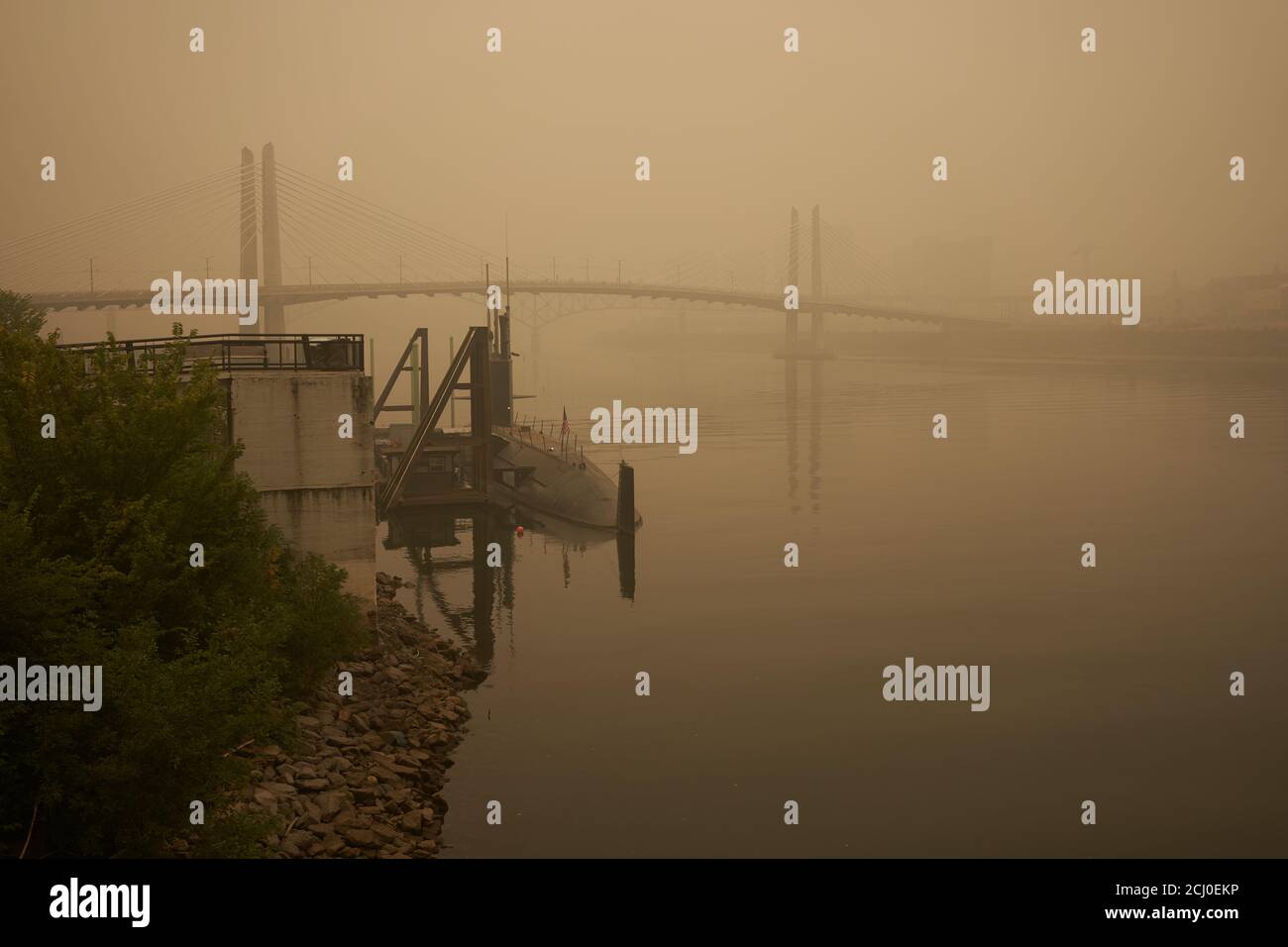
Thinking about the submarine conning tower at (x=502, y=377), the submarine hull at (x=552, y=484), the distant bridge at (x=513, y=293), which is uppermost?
the distant bridge at (x=513, y=293)

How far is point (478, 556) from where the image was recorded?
38.8 m

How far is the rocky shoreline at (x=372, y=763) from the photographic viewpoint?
16406 millimetres

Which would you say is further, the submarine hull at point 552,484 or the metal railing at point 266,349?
the submarine hull at point 552,484

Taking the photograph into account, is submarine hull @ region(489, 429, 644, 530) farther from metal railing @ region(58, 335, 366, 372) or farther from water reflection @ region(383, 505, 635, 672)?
metal railing @ region(58, 335, 366, 372)

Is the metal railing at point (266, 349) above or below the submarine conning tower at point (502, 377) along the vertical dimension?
below

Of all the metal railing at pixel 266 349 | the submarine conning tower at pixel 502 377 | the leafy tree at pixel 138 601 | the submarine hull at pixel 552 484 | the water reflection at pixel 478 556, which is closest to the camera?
the leafy tree at pixel 138 601

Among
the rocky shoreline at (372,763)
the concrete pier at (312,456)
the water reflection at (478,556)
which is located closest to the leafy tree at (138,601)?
the concrete pier at (312,456)

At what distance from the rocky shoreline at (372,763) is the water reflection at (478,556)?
324 centimetres

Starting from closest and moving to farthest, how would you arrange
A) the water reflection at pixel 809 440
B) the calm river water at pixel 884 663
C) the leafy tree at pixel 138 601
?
1. the leafy tree at pixel 138 601
2. the calm river water at pixel 884 663
3. the water reflection at pixel 809 440

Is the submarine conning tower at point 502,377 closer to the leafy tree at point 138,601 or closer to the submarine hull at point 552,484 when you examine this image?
the submarine hull at point 552,484
